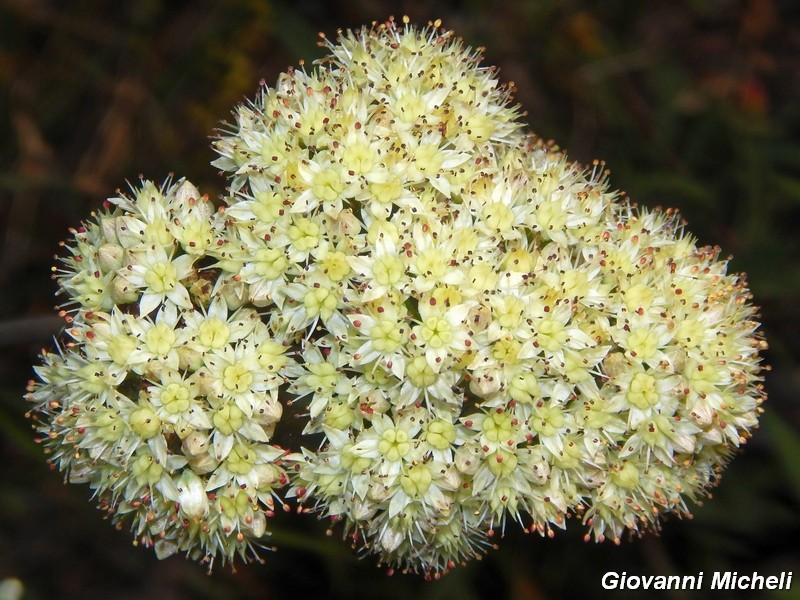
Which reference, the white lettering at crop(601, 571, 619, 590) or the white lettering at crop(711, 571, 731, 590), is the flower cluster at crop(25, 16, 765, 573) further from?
the white lettering at crop(711, 571, 731, 590)

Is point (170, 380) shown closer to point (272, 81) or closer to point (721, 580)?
point (272, 81)

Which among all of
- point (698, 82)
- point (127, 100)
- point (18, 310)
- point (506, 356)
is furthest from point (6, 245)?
point (698, 82)

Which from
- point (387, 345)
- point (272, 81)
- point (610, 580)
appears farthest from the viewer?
point (272, 81)

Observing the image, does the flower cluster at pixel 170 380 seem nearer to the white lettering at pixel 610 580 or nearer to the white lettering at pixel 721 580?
the white lettering at pixel 610 580

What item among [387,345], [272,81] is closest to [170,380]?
[387,345]

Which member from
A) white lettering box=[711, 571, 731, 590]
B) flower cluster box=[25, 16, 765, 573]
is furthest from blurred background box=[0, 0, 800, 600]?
flower cluster box=[25, 16, 765, 573]

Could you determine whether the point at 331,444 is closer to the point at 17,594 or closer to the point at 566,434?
the point at 566,434

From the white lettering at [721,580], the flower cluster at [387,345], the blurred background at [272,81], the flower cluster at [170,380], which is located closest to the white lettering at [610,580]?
the blurred background at [272,81]
